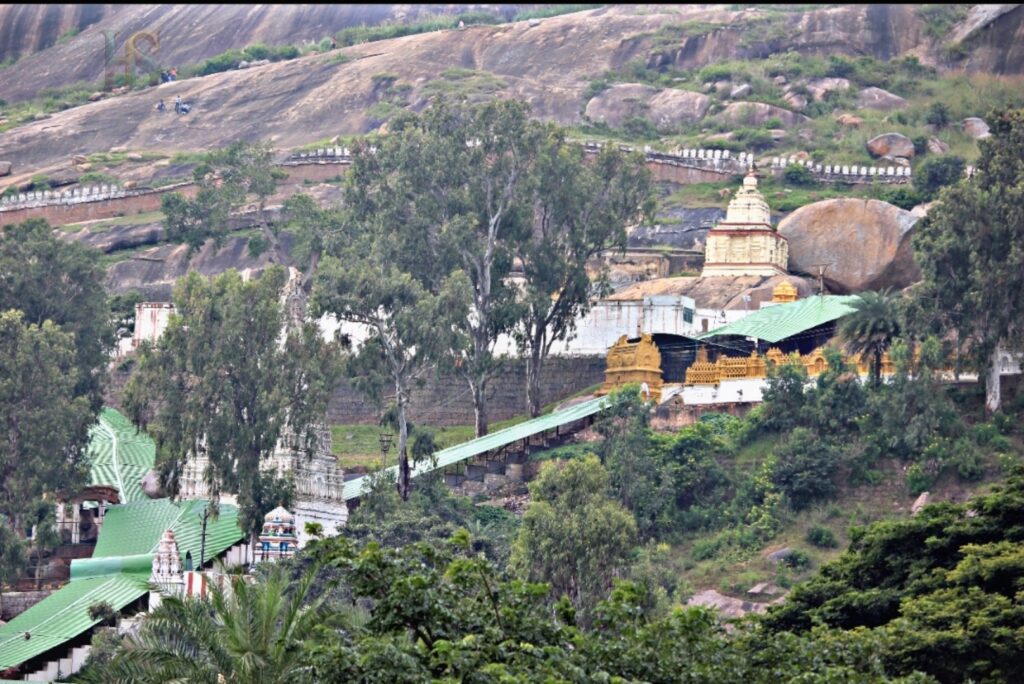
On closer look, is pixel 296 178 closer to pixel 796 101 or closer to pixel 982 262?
pixel 796 101

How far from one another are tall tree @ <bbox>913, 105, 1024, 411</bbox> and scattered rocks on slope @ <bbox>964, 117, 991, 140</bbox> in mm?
25171

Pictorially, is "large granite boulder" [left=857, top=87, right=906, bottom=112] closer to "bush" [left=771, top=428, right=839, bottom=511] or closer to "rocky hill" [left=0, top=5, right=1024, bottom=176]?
"rocky hill" [left=0, top=5, right=1024, bottom=176]

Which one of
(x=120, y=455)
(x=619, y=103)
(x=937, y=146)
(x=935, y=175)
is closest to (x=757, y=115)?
(x=619, y=103)

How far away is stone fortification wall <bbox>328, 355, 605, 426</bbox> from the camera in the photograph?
57.1 meters

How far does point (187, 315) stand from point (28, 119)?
49.1 metres

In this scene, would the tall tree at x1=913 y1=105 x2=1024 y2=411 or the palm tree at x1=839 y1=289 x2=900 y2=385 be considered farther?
the palm tree at x1=839 y1=289 x2=900 y2=385

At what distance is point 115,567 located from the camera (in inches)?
1764

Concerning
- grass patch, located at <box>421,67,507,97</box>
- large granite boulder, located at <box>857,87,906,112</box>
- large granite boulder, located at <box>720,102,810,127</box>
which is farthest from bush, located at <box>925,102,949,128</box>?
grass patch, located at <box>421,67,507,97</box>

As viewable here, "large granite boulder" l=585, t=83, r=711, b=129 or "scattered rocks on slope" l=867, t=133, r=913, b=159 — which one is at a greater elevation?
"large granite boulder" l=585, t=83, r=711, b=129

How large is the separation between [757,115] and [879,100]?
12.8 feet

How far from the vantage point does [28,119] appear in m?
95.3

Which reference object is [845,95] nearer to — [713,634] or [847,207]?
[847,207]

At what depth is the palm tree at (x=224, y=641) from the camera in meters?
27.4

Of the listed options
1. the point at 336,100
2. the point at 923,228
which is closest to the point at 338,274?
the point at 923,228
